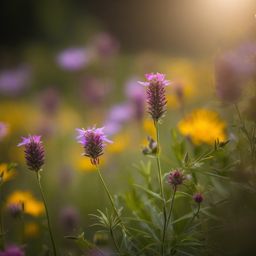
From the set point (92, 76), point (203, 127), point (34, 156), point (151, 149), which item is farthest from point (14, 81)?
point (151, 149)

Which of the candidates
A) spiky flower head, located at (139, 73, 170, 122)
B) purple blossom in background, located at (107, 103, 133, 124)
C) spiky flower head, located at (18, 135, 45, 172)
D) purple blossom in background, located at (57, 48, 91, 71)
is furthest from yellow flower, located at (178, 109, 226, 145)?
purple blossom in background, located at (57, 48, 91, 71)

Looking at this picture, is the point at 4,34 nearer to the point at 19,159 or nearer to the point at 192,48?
the point at 192,48

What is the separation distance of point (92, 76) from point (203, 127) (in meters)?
2.85

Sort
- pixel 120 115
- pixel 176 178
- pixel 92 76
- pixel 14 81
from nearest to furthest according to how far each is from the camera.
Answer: pixel 176 178
pixel 120 115
pixel 92 76
pixel 14 81

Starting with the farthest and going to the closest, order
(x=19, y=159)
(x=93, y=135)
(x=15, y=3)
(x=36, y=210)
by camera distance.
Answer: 1. (x=15, y=3)
2. (x=19, y=159)
3. (x=36, y=210)
4. (x=93, y=135)

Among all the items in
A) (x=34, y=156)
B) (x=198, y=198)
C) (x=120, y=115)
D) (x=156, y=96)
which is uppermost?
(x=120, y=115)

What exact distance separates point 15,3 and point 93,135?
519 cm

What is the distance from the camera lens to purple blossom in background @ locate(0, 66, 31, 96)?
15.2 feet

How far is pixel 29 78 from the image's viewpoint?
16.5ft

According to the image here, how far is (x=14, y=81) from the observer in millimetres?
4719

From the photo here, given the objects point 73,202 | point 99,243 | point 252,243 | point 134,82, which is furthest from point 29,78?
point 252,243

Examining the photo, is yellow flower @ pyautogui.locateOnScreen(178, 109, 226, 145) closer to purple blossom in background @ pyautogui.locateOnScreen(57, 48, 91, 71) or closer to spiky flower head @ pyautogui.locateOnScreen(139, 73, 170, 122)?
spiky flower head @ pyautogui.locateOnScreen(139, 73, 170, 122)

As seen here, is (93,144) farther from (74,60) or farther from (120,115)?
(74,60)

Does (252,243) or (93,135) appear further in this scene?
(93,135)
